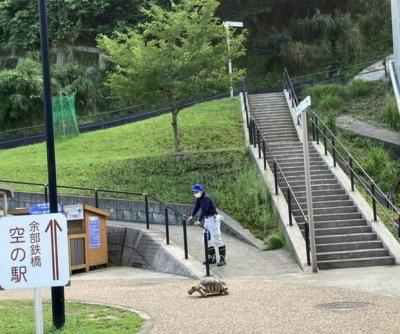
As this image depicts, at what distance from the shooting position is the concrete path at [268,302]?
7.49 m

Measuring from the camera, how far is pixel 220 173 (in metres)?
18.8

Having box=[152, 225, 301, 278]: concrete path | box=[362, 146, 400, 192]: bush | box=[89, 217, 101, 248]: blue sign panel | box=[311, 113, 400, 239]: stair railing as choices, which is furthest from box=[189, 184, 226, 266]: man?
box=[362, 146, 400, 192]: bush

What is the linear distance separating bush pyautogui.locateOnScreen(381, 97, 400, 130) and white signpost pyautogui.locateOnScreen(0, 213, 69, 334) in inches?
706

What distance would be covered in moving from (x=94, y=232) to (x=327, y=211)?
18.5ft

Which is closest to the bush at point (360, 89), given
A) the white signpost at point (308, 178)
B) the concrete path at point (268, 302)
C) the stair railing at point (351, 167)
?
the stair railing at point (351, 167)

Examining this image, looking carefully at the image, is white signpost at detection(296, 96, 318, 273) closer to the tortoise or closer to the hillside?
the tortoise

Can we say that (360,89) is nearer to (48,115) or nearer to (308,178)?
(308,178)

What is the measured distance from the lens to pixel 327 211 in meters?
15.6

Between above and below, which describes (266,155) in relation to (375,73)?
below

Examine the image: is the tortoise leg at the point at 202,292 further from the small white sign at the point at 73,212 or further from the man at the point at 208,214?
the small white sign at the point at 73,212

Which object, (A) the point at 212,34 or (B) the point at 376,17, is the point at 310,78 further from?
(A) the point at 212,34

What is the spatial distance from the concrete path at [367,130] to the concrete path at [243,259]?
25.2 ft

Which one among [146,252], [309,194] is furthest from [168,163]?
[309,194]

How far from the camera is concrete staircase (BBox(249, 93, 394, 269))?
13.5 metres
